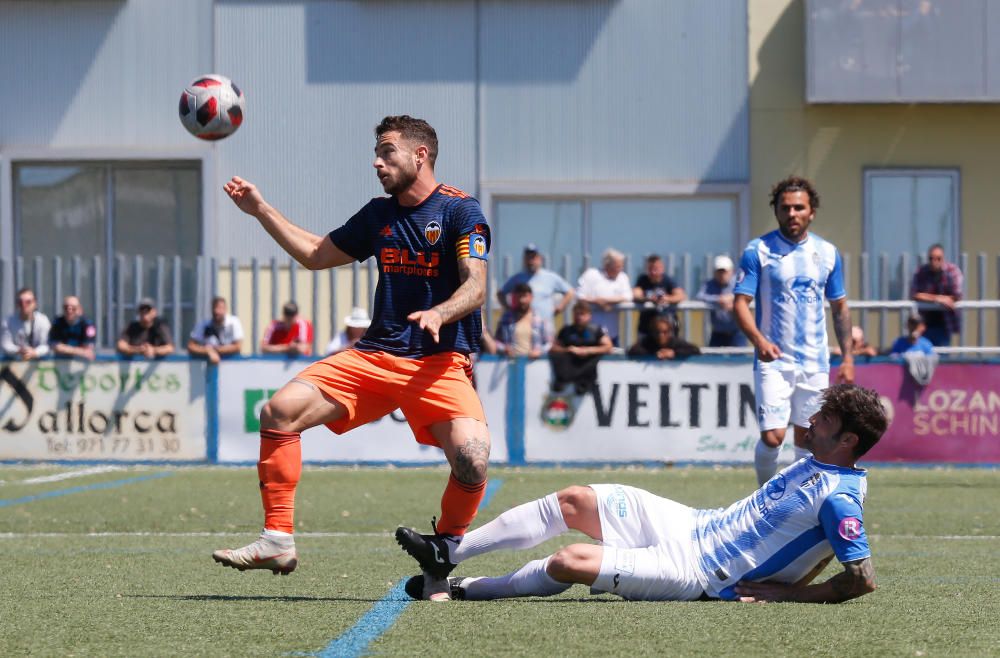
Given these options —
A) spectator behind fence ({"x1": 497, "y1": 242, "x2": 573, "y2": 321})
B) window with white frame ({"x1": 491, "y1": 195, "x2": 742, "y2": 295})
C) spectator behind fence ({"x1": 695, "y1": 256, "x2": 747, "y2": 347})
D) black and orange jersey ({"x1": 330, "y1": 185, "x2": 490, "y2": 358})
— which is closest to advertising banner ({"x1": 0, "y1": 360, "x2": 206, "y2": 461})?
spectator behind fence ({"x1": 497, "y1": 242, "x2": 573, "y2": 321})

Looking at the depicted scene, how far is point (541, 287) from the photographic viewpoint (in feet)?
60.5

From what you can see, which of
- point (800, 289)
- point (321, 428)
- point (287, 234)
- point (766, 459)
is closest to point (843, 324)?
point (800, 289)

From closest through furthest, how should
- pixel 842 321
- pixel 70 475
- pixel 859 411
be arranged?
pixel 859 411, pixel 842 321, pixel 70 475

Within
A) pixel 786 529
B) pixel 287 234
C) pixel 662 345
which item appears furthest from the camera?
pixel 662 345

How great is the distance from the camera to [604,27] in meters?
23.0

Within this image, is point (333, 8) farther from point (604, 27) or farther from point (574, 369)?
point (574, 369)

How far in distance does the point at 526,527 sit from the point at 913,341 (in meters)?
11.9

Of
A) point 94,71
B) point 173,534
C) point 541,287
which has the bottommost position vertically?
point 173,534

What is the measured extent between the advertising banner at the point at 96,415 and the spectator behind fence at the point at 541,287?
3.60m

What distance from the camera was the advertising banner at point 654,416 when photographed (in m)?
17.1

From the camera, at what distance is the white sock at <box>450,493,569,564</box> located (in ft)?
20.8

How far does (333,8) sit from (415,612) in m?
17.9

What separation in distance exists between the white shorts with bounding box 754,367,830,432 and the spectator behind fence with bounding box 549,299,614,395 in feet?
23.5

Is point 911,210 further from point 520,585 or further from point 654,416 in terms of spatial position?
point 520,585
